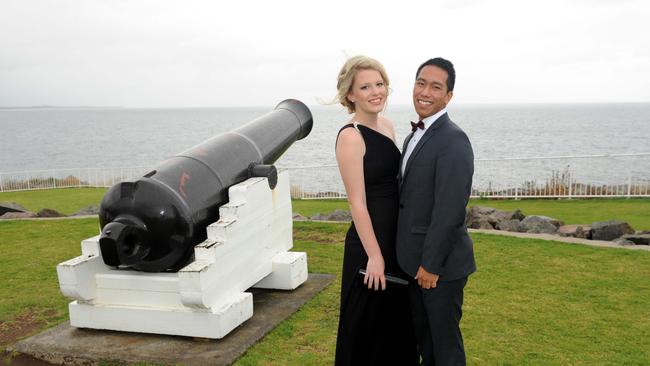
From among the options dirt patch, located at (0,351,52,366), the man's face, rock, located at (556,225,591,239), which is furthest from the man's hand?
rock, located at (556,225,591,239)

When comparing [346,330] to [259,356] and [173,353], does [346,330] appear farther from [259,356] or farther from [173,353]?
[173,353]

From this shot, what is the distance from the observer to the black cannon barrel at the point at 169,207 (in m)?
4.16

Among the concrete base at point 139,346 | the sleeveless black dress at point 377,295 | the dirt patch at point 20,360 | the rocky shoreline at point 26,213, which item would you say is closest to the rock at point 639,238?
the concrete base at point 139,346

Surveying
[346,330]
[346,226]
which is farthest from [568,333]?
[346,226]

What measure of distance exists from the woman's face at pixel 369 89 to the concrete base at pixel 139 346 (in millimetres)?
2184

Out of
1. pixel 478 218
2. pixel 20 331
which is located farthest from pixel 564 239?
pixel 20 331

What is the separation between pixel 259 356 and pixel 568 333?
93.7 inches

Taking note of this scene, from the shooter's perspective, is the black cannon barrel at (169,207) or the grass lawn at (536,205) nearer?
the black cannon barrel at (169,207)

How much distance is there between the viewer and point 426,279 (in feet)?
9.07

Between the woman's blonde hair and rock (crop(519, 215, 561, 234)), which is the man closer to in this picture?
the woman's blonde hair

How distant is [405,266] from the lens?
9.42ft

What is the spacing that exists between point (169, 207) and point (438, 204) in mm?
2335

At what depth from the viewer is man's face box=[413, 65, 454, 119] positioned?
2699 mm

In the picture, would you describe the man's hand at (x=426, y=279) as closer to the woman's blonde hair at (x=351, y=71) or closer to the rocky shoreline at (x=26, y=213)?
the woman's blonde hair at (x=351, y=71)
